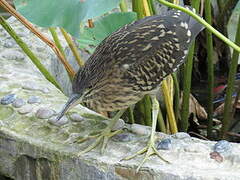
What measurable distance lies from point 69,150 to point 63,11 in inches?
21.6

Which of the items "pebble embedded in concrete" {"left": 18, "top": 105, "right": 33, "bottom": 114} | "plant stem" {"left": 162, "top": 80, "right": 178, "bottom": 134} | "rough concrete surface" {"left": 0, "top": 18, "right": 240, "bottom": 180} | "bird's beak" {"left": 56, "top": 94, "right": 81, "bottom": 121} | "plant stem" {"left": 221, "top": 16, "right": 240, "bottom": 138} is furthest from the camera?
"plant stem" {"left": 221, "top": 16, "right": 240, "bottom": 138}

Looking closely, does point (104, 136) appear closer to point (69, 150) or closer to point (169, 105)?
point (69, 150)

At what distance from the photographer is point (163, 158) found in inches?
86.0

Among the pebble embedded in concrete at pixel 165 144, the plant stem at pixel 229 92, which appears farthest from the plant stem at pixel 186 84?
the pebble embedded in concrete at pixel 165 144

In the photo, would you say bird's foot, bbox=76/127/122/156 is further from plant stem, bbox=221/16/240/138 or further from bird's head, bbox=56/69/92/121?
plant stem, bbox=221/16/240/138

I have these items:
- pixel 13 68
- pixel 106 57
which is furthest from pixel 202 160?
pixel 13 68

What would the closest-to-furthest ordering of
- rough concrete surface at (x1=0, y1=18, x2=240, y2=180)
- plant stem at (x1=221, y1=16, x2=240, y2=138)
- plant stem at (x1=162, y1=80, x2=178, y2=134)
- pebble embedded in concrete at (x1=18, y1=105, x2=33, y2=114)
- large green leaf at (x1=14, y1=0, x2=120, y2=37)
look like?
large green leaf at (x1=14, y1=0, x2=120, y2=37), rough concrete surface at (x1=0, y1=18, x2=240, y2=180), pebble embedded in concrete at (x1=18, y1=105, x2=33, y2=114), plant stem at (x1=162, y1=80, x2=178, y2=134), plant stem at (x1=221, y1=16, x2=240, y2=138)

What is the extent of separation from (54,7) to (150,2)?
828 millimetres

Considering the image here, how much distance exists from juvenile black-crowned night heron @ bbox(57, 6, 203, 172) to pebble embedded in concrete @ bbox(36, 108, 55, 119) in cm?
19

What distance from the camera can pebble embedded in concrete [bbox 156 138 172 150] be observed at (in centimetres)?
227

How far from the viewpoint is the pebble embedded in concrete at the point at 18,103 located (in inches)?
103

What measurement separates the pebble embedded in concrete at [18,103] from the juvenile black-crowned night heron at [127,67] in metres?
0.34

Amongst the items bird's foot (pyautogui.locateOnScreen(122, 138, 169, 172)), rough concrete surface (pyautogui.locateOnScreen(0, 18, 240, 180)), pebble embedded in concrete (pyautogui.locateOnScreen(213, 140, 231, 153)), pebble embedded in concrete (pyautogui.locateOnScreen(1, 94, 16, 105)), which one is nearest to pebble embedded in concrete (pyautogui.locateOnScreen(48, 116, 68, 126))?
rough concrete surface (pyautogui.locateOnScreen(0, 18, 240, 180))

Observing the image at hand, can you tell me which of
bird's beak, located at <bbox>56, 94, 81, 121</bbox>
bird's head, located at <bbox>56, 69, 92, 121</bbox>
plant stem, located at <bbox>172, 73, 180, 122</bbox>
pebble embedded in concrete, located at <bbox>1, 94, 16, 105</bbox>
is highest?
bird's head, located at <bbox>56, 69, 92, 121</bbox>
